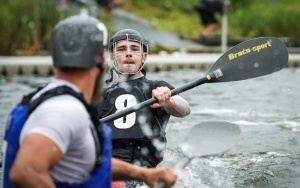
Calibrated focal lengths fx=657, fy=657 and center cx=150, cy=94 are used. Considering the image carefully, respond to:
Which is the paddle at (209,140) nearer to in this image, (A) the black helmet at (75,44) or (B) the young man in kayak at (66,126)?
(B) the young man in kayak at (66,126)

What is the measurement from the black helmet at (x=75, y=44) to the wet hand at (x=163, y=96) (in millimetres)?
1779

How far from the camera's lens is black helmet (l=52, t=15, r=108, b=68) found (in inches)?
94.9

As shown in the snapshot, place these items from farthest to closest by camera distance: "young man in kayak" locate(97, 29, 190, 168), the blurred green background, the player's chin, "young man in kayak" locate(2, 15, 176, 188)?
the blurred green background, the player's chin, "young man in kayak" locate(97, 29, 190, 168), "young man in kayak" locate(2, 15, 176, 188)

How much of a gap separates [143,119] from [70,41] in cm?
212

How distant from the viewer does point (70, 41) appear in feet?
7.95

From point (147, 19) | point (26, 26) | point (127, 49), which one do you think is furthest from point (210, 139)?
point (147, 19)

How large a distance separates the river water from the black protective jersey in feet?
3.39

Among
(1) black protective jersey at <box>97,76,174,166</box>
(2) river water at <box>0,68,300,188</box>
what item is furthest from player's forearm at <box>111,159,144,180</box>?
(1) black protective jersey at <box>97,76,174,166</box>

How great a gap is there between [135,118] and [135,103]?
0.41 feet

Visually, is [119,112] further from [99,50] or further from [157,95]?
[99,50]

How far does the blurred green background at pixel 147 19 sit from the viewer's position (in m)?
16.8

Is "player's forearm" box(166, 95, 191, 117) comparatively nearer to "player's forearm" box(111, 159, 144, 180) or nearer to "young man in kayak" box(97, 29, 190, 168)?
"young man in kayak" box(97, 29, 190, 168)

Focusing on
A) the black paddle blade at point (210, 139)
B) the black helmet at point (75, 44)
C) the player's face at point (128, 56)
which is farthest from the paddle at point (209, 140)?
the player's face at point (128, 56)

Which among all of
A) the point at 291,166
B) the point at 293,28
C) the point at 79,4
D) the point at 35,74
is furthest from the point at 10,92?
the point at 293,28
